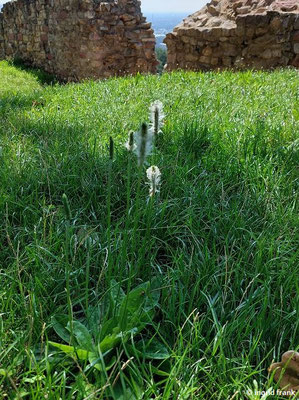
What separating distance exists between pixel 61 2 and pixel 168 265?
9.04m

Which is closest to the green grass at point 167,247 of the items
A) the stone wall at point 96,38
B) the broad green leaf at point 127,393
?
the broad green leaf at point 127,393

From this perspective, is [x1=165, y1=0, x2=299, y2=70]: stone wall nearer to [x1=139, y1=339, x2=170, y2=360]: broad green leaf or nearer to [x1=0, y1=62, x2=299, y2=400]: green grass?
[x1=0, y1=62, x2=299, y2=400]: green grass

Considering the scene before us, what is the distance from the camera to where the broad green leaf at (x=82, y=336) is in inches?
46.7

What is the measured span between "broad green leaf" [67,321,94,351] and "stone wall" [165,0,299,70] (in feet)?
20.4

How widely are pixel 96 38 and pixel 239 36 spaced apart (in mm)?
3037

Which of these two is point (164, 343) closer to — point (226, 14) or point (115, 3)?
point (226, 14)

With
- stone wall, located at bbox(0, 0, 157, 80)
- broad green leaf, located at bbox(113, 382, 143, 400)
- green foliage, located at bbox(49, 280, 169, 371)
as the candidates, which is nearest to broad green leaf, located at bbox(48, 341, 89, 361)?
green foliage, located at bbox(49, 280, 169, 371)

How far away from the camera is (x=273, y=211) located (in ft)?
6.20

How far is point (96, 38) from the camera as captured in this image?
A: 8484 millimetres

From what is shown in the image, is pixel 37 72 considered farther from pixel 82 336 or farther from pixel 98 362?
pixel 98 362

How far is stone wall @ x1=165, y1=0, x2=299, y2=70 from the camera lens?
6.43 m

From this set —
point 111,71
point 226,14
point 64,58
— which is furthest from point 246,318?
point 64,58

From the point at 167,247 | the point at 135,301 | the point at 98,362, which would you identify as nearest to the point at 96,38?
the point at 167,247

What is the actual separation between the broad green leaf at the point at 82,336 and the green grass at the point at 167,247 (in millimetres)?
58
